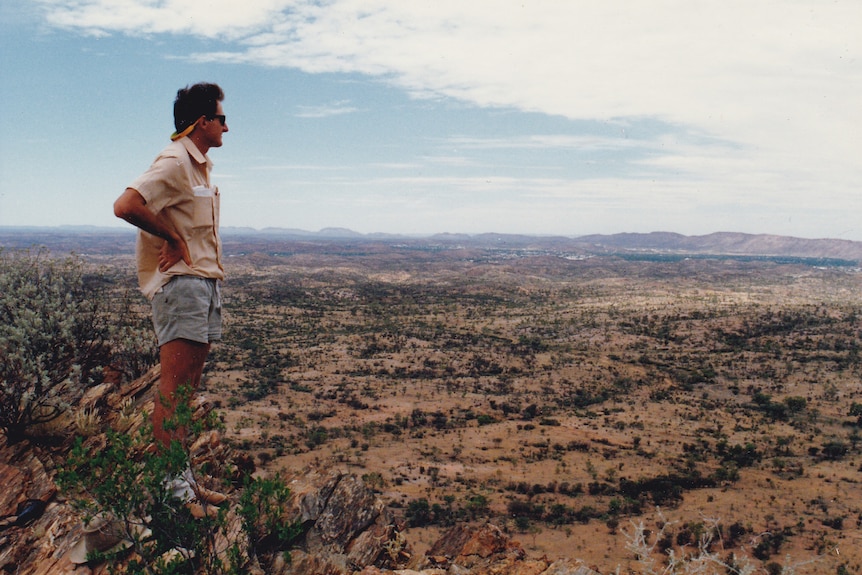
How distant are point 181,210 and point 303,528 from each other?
9.10ft

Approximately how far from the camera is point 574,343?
4041 cm

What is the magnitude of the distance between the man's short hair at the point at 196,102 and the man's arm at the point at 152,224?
0.62 metres

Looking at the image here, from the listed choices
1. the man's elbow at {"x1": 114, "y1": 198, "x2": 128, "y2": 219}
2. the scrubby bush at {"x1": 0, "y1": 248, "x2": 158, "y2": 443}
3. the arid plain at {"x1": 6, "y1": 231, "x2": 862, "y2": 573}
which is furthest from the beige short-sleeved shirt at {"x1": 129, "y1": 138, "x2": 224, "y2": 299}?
the arid plain at {"x1": 6, "y1": 231, "x2": 862, "y2": 573}

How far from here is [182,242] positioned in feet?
8.86

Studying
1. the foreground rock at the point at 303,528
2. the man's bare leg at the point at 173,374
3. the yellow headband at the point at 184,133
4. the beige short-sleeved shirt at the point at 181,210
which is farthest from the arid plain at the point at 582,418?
the yellow headband at the point at 184,133

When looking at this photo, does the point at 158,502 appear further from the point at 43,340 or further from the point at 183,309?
the point at 43,340

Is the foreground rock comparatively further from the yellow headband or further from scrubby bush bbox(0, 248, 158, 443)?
the yellow headband

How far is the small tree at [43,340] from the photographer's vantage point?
474 centimetres

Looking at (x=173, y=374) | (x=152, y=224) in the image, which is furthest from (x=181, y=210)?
(x=173, y=374)

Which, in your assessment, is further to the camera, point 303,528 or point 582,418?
point 582,418

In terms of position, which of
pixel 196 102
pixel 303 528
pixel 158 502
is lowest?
pixel 303 528

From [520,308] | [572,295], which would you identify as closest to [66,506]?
[520,308]

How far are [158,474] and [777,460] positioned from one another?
69.9ft

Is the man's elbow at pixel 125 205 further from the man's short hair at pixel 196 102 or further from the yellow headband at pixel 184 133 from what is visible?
the man's short hair at pixel 196 102
